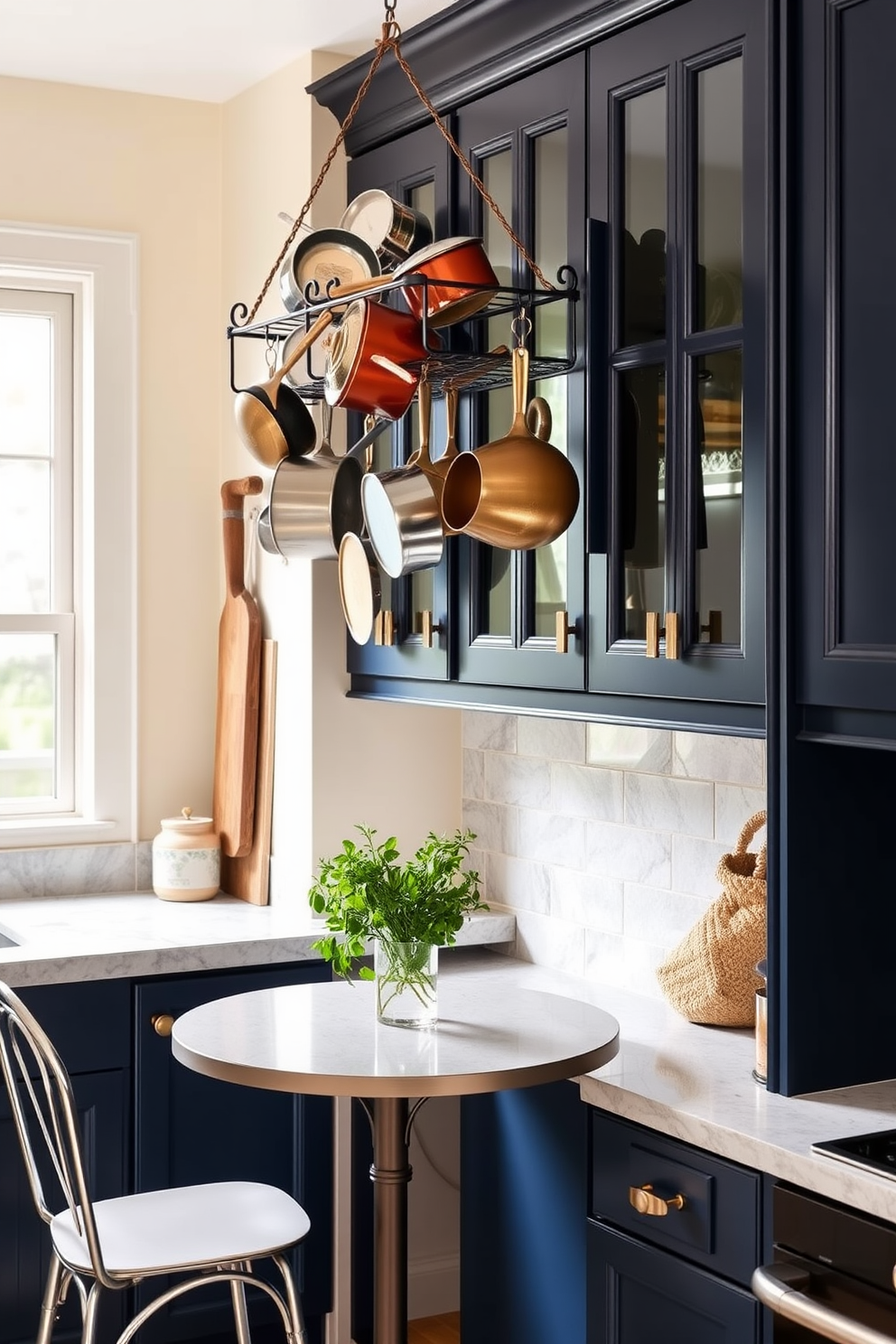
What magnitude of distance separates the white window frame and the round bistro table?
1.11 meters

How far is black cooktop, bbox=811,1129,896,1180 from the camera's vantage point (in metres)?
1.93

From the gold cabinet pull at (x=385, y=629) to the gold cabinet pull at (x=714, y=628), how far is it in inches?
37.7

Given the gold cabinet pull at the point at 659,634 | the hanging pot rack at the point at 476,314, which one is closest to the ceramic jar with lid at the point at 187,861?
the hanging pot rack at the point at 476,314

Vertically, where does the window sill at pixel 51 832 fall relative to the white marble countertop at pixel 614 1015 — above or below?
above

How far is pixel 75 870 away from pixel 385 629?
1.03 meters

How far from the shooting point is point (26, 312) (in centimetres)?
→ 367

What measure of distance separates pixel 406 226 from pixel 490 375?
366 millimetres

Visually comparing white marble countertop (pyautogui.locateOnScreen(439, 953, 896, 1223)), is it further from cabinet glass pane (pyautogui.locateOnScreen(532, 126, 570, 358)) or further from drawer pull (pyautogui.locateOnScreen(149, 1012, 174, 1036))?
cabinet glass pane (pyautogui.locateOnScreen(532, 126, 570, 358))

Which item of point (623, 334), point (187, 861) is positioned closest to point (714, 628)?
point (623, 334)

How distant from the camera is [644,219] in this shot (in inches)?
97.0

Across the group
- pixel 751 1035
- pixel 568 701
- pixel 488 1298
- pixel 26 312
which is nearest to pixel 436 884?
pixel 568 701

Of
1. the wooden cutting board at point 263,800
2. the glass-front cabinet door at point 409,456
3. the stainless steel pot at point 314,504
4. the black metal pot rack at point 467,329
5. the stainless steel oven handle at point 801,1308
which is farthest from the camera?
the wooden cutting board at point 263,800

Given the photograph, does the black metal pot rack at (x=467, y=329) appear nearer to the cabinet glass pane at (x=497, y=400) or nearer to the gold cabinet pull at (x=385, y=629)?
the cabinet glass pane at (x=497, y=400)

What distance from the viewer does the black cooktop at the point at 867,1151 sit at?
1927mm
